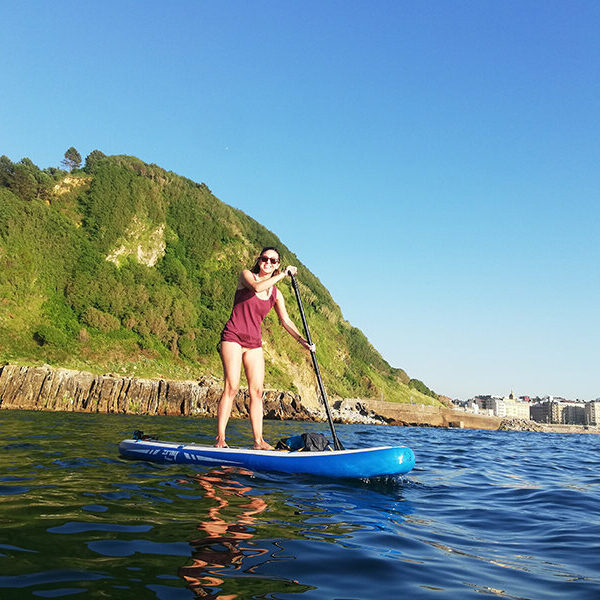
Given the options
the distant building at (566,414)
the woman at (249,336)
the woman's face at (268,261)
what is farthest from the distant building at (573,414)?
the woman's face at (268,261)

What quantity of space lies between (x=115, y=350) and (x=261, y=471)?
43.0m

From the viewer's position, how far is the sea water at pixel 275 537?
241 cm

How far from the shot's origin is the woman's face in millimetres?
6785

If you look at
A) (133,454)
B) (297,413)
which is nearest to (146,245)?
(297,413)

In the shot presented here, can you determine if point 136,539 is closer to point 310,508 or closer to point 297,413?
point 310,508

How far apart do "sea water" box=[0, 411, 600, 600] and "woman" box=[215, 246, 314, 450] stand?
41.0 inches

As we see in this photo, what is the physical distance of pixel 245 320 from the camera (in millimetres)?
6848

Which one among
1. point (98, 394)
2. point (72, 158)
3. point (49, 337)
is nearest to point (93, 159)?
point (72, 158)

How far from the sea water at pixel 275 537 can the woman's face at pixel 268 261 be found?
289 cm

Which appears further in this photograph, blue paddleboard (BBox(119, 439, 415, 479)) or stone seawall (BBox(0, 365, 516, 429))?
stone seawall (BBox(0, 365, 516, 429))

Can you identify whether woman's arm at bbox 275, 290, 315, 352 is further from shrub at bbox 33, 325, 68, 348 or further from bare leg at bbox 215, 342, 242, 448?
shrub at bbox 33, 325, 68, 348

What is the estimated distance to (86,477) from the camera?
17.0 feet

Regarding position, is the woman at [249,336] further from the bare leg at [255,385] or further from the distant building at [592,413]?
the distant building at [592,413]

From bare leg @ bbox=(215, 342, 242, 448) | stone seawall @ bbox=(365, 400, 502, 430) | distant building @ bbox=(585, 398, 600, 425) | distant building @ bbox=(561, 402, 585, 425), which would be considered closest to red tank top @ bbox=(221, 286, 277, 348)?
bare leg @ bbox=(215, 342, 242, 448)
